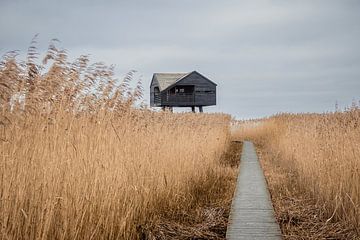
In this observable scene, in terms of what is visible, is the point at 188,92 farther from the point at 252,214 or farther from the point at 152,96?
the point at 252,214

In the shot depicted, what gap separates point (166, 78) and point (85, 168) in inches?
1181

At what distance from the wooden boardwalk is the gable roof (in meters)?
24.3

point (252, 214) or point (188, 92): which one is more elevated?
point (188, 92)

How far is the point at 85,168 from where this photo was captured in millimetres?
3729

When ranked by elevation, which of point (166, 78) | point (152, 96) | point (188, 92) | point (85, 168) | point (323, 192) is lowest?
point (323, 192)

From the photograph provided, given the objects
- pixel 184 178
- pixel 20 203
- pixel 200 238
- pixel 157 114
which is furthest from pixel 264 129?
pixel 20 203

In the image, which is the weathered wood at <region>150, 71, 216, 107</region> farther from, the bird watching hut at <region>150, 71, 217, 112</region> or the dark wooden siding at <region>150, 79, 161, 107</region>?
the dark wooden siding at <region>150, 79, 161, 107</region>

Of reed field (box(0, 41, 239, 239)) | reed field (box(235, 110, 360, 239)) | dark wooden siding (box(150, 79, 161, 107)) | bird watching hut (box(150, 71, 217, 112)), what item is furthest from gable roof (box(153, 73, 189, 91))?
reed field (box(0, 41, 239, 239))

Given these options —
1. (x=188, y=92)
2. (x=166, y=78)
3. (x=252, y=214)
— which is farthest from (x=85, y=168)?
(x=166, y=78)

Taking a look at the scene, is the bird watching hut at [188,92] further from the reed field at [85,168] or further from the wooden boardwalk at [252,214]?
the reed field at [85,168]

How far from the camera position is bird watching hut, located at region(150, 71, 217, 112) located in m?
30.3

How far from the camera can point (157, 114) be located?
8.16 metres

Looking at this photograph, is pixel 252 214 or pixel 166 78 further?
pixel 166 78

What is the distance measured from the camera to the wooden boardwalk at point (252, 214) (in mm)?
4164
